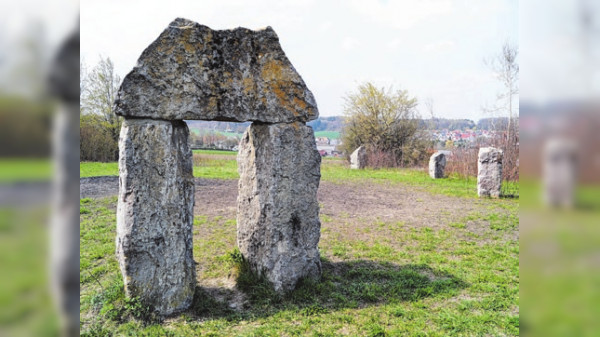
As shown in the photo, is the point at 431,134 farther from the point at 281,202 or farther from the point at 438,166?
the point at 281,202

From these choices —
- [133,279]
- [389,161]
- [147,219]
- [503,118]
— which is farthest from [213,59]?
[389,161]

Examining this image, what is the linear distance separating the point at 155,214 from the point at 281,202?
1356 millimetres

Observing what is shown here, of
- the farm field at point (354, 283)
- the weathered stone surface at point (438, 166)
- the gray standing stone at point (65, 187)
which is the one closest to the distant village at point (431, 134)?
the weathered stone surface at point (438, 166)

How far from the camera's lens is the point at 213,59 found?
13.5ft

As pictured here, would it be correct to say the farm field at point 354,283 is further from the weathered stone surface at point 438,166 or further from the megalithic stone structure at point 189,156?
the weathered stone surface at point 438,166

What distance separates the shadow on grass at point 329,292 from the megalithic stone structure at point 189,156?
17cm

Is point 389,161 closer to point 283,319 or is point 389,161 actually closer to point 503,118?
point 503,118

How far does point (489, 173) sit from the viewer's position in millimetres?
11055

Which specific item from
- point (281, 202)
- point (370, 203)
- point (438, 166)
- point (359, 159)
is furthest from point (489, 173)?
point (359, 159)

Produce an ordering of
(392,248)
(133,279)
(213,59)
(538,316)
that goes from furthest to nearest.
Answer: (392,248) < (213,59) < (133,279) < (538,316)

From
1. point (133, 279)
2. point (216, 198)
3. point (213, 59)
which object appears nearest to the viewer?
point (133, 279)

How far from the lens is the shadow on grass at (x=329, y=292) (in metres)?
4.09

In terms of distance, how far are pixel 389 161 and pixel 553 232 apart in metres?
21.0

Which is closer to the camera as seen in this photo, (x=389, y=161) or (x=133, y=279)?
(x=133, y=279)
